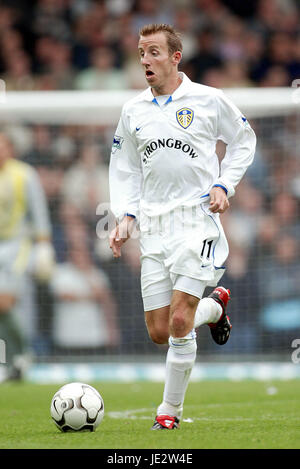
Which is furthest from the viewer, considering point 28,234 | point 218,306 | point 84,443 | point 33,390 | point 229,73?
point 229,73

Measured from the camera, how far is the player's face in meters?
5.84

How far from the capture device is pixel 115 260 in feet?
38.9

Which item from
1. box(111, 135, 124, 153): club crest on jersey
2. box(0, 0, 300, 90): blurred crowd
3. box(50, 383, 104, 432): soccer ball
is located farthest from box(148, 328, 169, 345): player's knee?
box(0, 0, 300, 90): blurred crowd

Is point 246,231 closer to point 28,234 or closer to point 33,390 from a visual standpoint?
point 28,234

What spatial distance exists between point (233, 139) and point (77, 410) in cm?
193

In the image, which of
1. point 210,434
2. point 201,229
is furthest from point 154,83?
point 210,434

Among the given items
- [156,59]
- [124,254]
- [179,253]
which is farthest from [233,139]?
[124,254]

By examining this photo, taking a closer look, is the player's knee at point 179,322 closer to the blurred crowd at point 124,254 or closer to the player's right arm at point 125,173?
the player's right arm at point 125,173

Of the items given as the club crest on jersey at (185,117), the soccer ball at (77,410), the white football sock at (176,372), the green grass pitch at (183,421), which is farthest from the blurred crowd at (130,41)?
the soccer ball at (77,410)

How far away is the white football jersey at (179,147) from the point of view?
19.1ft

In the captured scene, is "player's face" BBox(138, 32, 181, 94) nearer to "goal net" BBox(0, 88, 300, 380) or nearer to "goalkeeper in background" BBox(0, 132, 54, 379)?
"goalkeeper in background" BBox(0, 132, 54, 379)

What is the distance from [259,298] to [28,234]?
2875mm

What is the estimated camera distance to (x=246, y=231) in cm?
1160

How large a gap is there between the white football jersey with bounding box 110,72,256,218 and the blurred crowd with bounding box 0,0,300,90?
705 centimetres
